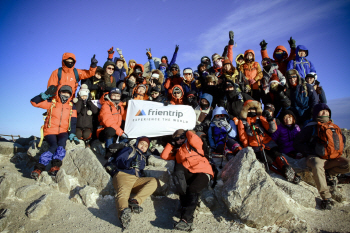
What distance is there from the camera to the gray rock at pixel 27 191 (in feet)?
14.8

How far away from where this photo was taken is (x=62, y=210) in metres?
4.24

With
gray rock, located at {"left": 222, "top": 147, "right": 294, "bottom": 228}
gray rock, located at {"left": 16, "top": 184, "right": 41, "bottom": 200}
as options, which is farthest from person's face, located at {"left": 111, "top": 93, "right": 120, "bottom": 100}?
gray rock, located at {"left": 222, "top": 147, "right": 294, "bottom": 228}

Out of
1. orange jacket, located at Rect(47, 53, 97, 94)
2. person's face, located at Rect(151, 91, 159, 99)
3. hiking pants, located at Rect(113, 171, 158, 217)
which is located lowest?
hiking pants, located at Rect(113, 171, 158, 217)

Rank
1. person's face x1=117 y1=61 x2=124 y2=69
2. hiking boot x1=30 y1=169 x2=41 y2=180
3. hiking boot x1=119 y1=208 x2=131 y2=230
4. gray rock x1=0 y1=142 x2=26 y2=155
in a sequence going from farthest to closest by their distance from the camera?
person's face x1=117 y1=61 x2=124 y2=69 < gray rock x1=0 y1=142 x2=26 y2=155 < hiking boot x1=30 y1=169 x2=41 y2=180 < hiking boot x1=119 y1=208 x2=131 y2=230

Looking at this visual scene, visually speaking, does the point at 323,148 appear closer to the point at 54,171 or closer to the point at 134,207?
the point at 134,207

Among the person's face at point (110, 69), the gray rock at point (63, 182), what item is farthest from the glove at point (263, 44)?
the gray rock at point (63, 182)

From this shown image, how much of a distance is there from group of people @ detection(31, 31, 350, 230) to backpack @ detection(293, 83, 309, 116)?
0.03 m

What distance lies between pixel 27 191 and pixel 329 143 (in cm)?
704

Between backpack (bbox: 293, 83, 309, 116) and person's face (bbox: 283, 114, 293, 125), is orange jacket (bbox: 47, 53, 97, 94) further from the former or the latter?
backpack (bbox: 293, 83, 309, 116)

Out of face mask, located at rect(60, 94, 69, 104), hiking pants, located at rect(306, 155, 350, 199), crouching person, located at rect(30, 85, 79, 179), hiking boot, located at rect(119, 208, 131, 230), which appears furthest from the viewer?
face mask, located at rect(60, 94, 69, 104)

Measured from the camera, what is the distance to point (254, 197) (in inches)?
152

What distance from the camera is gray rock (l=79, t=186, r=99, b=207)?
438 cm

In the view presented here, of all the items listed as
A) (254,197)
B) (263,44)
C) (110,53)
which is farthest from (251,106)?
(110,53)

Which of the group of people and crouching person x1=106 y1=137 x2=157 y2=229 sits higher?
the group of people
